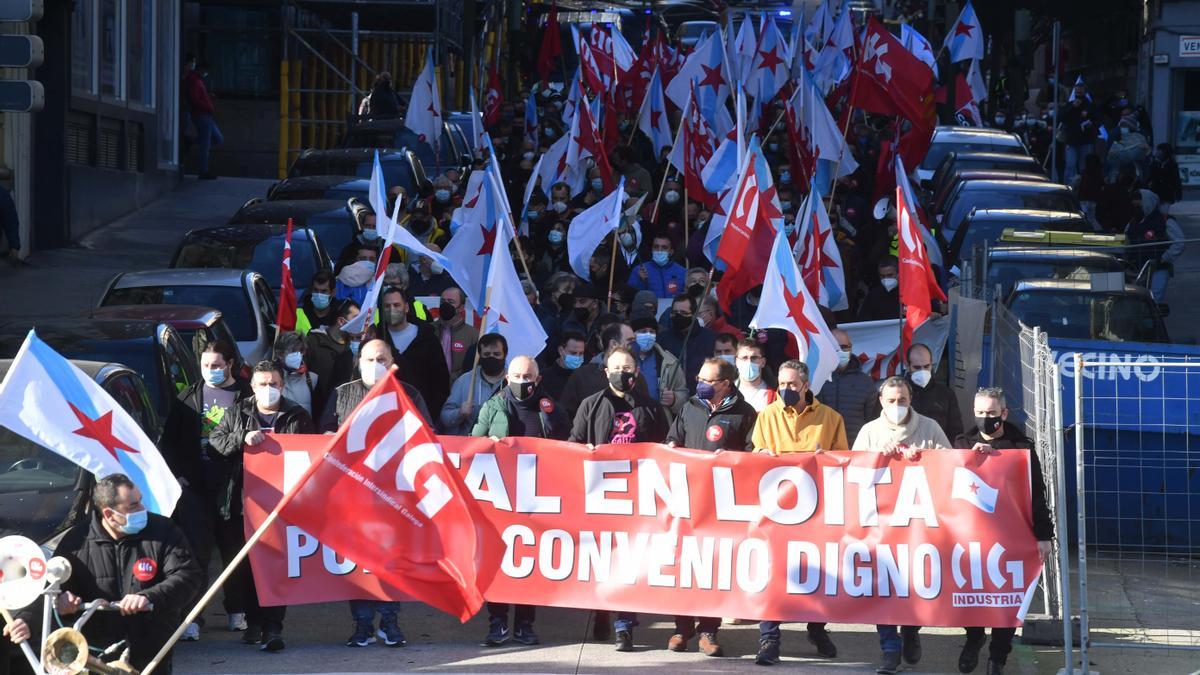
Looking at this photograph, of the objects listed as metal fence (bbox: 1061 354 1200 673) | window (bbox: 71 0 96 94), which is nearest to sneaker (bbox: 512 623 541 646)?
metal fence (bbox: 1061 354 1200 673)

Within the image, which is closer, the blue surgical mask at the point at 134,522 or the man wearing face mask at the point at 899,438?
the blue surgical mask at the point at 134,522

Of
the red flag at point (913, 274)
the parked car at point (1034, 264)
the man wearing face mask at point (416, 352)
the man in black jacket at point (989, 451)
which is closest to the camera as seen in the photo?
the man in black jacket at point (989, 451)

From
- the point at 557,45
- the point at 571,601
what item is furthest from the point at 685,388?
the point at 557,45

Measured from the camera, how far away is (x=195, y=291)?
14734 millimetres

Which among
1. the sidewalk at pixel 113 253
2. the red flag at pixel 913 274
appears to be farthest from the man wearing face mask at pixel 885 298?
the sidewalk at pixel 113 253

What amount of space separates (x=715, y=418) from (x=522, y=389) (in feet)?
3.51

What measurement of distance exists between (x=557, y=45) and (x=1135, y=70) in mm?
13875

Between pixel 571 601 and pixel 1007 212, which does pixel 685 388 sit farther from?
pixel 1007 212

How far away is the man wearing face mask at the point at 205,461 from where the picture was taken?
388 inches

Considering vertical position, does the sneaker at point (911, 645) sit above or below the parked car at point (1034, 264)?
below

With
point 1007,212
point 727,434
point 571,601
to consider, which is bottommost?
point 571,601

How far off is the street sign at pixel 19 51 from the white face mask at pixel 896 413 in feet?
16.9

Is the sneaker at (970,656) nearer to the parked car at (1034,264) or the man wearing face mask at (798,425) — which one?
the man wearing face mask at (798,425)

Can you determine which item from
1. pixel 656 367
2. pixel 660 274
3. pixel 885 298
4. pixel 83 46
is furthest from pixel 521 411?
pixel 83 46
